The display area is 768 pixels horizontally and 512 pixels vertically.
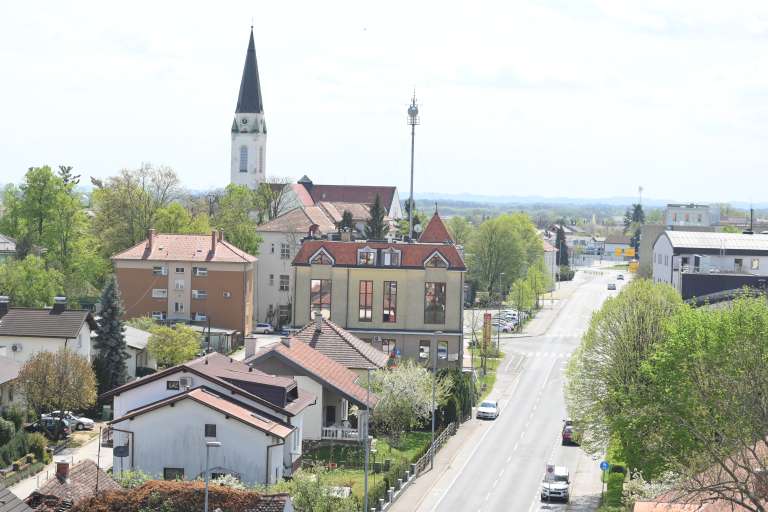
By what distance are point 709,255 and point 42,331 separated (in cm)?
4953

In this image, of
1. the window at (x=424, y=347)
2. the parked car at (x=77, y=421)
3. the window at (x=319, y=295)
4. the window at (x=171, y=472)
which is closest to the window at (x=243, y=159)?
the window at (x=319, y=295)

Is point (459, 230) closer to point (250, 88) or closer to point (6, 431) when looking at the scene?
point (250, 88)

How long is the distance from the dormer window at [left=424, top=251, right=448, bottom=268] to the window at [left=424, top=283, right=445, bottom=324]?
1235 mm

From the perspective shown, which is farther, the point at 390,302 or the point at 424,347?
the point at 390,302

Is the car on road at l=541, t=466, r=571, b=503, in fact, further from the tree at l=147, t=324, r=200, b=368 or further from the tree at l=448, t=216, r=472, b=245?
the tree at l=448, t=216, r=472, b=245

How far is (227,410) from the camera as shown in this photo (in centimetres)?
4781

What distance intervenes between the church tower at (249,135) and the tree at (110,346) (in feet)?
307

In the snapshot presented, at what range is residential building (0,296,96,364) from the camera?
66062 mm

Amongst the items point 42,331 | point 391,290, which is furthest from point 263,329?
point 42,331

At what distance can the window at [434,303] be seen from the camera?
82562 mm

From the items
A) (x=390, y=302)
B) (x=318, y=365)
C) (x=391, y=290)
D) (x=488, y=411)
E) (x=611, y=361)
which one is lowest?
(x=488, y=411)

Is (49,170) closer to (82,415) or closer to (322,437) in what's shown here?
(82,415)

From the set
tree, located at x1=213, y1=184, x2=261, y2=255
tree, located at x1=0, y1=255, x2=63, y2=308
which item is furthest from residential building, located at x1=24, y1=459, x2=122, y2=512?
tree, located at x1=213, y1=184, x2=261, y2=255

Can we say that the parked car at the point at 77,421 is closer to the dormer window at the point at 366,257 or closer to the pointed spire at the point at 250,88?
the dormer window at the point at 366,257
